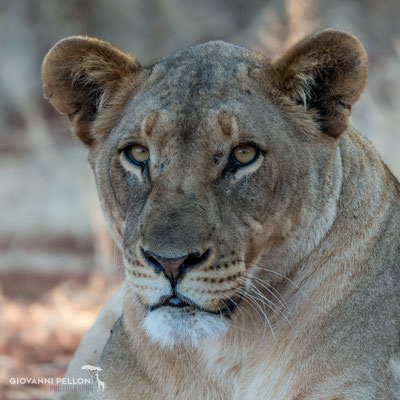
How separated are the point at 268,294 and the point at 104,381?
34.6 inches

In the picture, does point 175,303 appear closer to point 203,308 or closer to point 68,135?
point 203,308

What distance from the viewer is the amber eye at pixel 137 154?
3307 millimetres

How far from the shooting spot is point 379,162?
3.75 meters

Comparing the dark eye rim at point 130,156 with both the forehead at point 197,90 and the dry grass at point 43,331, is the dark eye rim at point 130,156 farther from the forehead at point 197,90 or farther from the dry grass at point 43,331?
the dry grass at point 43,331

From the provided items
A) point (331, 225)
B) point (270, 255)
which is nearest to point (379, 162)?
point (331, 225)

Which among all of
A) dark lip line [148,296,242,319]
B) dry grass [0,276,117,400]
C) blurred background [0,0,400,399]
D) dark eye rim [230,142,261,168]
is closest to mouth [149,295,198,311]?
dark lip line [148,296,242,319]

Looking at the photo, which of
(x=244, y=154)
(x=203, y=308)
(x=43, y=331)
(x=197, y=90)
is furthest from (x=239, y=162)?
(x=43, y=331)

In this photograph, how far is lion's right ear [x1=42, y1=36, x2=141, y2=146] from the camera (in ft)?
11.9

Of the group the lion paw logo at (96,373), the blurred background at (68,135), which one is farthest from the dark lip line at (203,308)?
the blurred background at (68,135)

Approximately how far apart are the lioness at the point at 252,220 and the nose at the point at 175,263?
17 millimetres

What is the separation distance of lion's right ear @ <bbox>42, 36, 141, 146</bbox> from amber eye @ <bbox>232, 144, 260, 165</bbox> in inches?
29.8

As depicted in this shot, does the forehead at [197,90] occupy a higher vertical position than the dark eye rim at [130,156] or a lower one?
higher

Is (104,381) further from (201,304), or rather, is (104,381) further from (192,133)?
(192,133)

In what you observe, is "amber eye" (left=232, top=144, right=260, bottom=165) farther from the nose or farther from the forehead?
the nose
